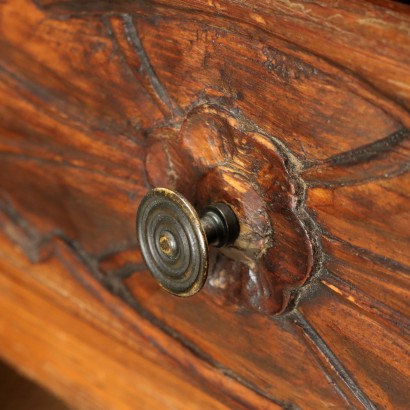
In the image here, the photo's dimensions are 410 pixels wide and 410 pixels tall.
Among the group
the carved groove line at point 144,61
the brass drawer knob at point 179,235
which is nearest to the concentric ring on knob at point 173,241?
the brass drawer knob at point 179,235

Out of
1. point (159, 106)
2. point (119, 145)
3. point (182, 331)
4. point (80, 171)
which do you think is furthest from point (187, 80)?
point (182, 331)

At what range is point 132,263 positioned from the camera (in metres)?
1.15

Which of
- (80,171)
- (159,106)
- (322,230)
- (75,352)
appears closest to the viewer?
(322,230)

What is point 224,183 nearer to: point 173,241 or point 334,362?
point 173,241

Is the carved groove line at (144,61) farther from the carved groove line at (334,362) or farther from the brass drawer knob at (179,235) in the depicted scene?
the carved groove line at (334,362)

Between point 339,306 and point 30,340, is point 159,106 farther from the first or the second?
point 30,340

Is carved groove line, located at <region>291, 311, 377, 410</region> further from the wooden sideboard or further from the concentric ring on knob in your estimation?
the concentric ring on knob

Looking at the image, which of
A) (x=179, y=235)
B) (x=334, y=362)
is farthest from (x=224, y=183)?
(x=334, y=362)

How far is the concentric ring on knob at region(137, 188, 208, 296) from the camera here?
852mm

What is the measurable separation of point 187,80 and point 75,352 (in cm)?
62

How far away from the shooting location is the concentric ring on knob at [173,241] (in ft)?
2.79

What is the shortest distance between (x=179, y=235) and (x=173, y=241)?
0.05ft

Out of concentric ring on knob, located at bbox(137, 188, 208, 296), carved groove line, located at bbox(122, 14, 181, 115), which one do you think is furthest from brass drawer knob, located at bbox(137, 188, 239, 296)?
carved groove line, located at bbox(122, 14, 181, 115)

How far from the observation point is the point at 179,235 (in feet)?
2.85
